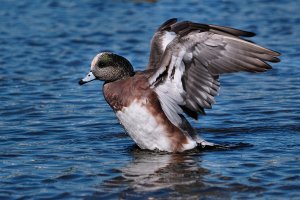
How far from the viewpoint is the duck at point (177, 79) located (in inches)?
261

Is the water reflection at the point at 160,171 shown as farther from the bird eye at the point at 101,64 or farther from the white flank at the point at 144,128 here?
the bird eye at the point at 101,64

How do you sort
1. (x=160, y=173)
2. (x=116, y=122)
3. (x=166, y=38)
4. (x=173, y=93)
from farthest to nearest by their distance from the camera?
(x=116, y=122) < (x=166, y=38) < (x=173, y=93) < (x=160, y=173)

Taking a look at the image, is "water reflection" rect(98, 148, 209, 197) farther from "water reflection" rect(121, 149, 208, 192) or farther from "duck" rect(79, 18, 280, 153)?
"duck" rect(79, 18, 280, 153)

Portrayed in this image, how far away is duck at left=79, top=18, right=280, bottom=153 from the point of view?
663cm

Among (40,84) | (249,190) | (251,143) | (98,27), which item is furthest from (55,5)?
(249,190)

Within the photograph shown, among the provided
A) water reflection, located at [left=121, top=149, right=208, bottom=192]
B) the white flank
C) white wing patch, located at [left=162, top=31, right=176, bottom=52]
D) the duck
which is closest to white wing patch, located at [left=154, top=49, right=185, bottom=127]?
the duck

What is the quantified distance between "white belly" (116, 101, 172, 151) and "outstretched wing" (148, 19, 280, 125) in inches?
6.6

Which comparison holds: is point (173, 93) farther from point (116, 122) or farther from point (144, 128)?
point (116, 122)

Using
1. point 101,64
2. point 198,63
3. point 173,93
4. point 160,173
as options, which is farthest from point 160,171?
point 101,64

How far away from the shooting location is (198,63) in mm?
6840

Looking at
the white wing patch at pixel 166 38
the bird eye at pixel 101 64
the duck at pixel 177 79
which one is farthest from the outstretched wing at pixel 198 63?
the bird eye at pixel 101 64

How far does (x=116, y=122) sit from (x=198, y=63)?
6.18 ft

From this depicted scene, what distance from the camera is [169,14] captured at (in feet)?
46.4

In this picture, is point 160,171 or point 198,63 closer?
point 160,171
